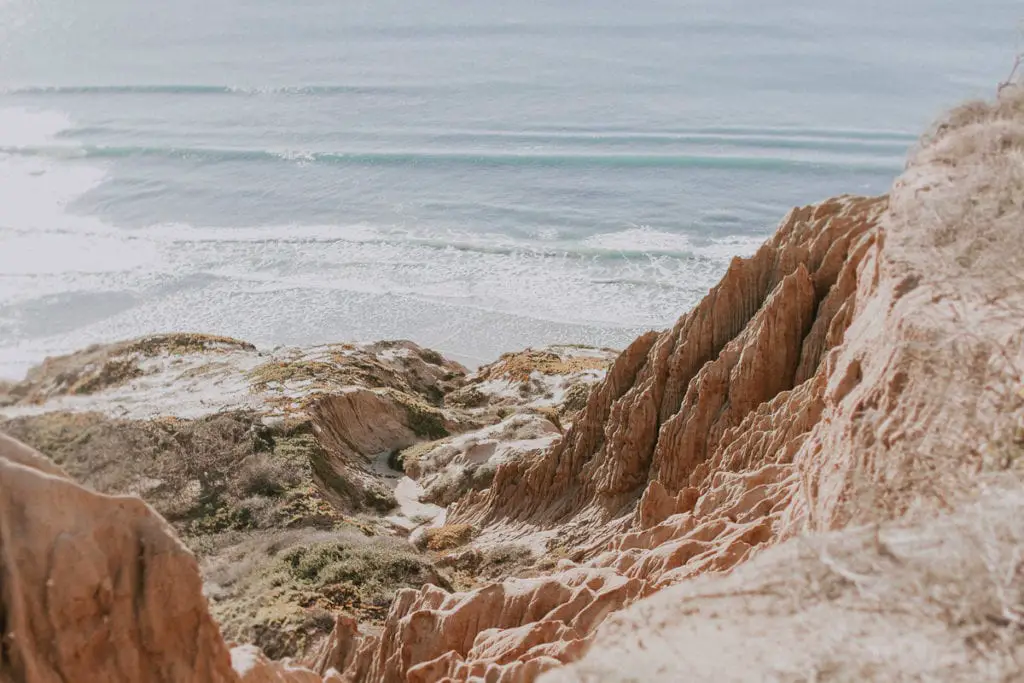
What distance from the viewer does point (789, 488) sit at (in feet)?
41.8

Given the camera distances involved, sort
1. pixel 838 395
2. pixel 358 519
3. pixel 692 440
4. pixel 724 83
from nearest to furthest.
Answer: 1. pixel 838 395
2. pixel 692 440
3. pixel 358 519
4. pixel 724 83

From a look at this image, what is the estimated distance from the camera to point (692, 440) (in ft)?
55.8

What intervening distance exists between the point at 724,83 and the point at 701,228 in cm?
2961

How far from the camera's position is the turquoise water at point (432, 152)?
47.3m

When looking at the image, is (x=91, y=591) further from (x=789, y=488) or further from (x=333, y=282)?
(x=333, y=282)

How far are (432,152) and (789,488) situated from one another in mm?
58171

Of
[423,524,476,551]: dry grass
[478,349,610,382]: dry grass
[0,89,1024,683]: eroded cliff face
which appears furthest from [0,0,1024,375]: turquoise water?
[0,89,1024,683]: eroded cliff face

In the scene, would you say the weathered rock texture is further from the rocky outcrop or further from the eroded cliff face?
the rocky outcrop

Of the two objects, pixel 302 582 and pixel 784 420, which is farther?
pixel 302 582

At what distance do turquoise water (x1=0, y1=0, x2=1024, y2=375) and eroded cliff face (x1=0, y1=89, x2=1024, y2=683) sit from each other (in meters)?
22.1

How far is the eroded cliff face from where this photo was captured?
21.0 feet

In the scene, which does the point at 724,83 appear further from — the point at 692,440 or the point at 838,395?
the point at 838,395

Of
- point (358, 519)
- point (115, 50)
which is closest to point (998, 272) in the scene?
point (358, 519)

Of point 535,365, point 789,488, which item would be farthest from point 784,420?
point 535,365
